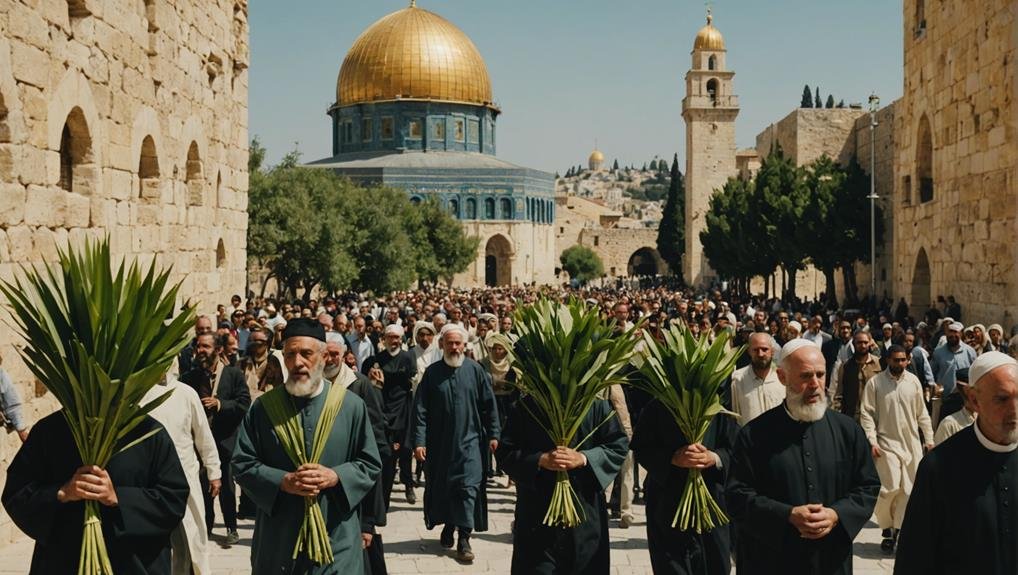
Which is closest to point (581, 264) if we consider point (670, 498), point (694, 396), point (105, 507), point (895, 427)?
point (895, 427)

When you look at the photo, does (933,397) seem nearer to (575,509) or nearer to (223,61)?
(575,509)

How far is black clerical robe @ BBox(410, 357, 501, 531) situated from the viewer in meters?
7.41

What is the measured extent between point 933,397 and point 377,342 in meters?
6.37

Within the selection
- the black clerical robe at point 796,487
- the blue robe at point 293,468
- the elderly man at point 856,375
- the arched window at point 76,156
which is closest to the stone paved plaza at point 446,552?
the elderly man at point 856,375

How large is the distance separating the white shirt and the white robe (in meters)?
2.93

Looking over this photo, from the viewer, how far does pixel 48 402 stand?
27.5 feet

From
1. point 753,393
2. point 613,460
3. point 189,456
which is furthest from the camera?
point 753,393

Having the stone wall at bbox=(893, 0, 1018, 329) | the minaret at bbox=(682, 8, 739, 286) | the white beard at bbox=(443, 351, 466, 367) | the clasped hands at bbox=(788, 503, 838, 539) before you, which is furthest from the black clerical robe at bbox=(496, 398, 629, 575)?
the minaret at bbox=(682, 8, 739, 286)

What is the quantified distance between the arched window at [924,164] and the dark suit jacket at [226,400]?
1503 centimetres

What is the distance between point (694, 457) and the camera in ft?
17.1


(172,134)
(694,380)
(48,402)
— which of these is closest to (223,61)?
(172,134)

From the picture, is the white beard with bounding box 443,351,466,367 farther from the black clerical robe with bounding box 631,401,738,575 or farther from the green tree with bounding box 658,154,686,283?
the green tree with bounding box 658,154,686,283

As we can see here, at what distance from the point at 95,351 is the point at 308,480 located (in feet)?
2.99

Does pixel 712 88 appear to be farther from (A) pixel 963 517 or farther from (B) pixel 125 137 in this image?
(A) pixel 963 517
